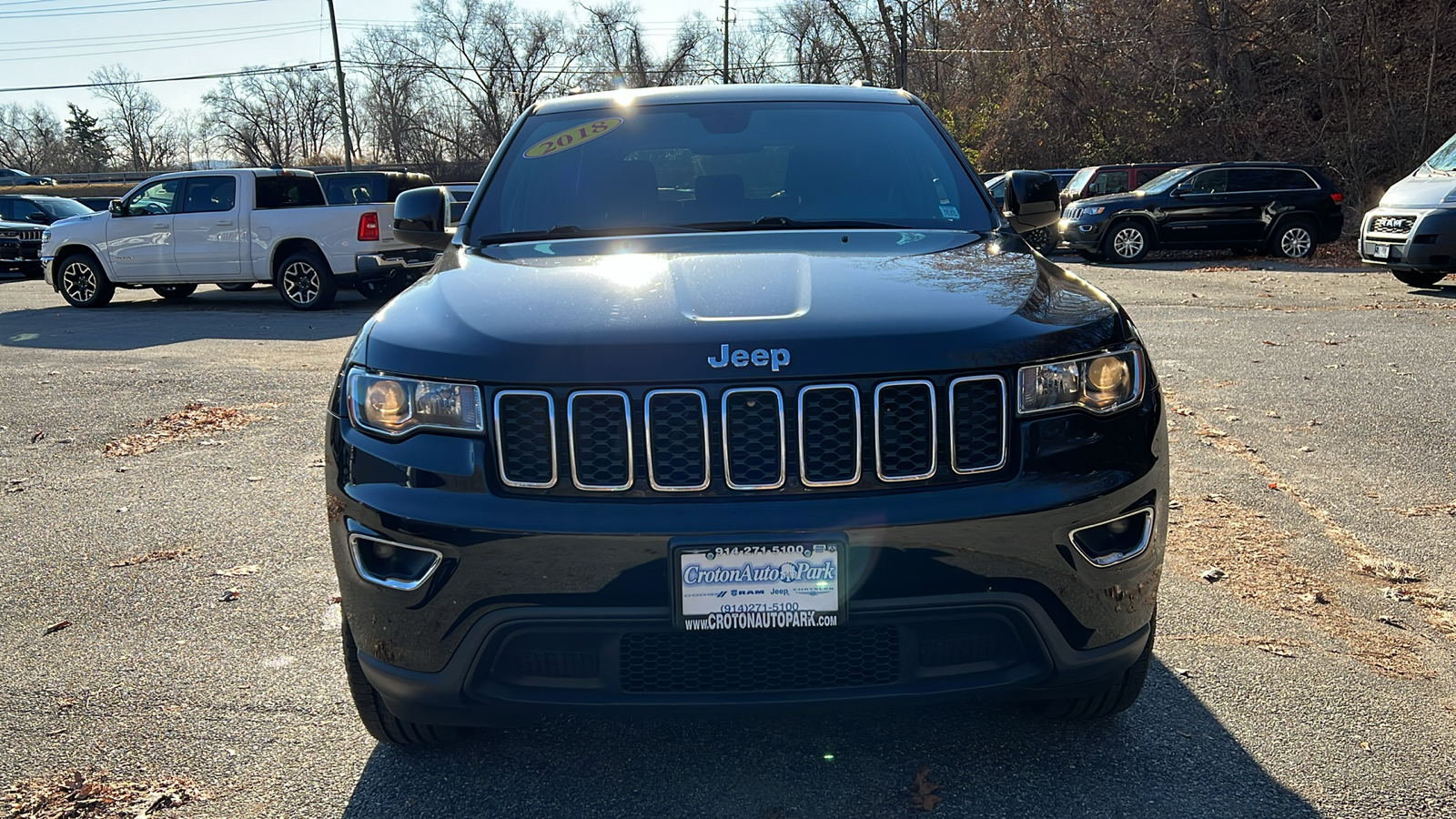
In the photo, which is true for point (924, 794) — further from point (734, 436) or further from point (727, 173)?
point (727, 173)

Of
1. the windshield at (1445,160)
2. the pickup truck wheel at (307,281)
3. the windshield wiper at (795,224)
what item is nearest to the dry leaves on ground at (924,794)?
the windshield wiper at (795,224)

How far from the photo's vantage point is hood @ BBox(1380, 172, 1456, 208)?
11953mm

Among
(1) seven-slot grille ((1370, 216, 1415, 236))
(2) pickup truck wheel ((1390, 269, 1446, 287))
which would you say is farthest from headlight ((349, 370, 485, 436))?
(2) pickup truck wheel ((1390, 269, 1446, 287))

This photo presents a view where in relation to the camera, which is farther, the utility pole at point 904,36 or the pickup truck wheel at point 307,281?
the utility pole at point 904,36

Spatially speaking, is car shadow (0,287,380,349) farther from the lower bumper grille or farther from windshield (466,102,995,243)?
the lower bumper grille

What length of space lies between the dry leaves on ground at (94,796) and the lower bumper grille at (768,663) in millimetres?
1178

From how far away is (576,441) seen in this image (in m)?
2.23

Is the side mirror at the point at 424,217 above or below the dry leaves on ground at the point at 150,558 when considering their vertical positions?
above

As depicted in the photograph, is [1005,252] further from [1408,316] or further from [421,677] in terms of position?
[1408,316]

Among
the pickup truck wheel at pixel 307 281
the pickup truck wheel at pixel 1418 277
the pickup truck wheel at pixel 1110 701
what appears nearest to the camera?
the pickup truck wheel at pixel 1110 701

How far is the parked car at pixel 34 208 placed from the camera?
19.8 metres

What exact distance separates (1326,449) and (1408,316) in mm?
6109

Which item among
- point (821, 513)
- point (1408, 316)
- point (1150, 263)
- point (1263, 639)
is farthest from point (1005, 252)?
point (1150, 263)

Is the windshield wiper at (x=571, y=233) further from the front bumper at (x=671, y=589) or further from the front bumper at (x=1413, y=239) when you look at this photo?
the front bumper at (x=1413, y=239)
